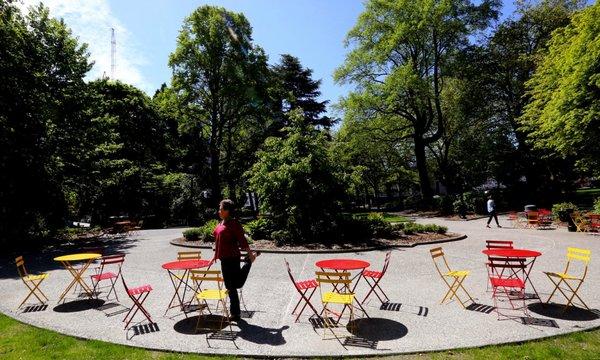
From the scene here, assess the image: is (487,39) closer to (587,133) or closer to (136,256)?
(587,133)

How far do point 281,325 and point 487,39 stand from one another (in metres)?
38.1

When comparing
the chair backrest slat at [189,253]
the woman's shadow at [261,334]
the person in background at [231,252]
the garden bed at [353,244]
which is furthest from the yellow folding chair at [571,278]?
the chair backrest slat at [189,253]

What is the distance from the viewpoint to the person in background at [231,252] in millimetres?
6953

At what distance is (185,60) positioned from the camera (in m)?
33.5

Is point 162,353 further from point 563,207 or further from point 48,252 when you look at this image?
point 563,207

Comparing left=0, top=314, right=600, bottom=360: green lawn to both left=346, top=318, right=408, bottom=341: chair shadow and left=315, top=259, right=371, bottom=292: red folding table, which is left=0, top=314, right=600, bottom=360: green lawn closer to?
left=346, top=318, right=408, bottom=341: chair shadow

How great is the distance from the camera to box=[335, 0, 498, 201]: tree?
32.1 metres

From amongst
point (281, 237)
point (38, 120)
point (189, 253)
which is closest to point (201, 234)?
point (281, 237)

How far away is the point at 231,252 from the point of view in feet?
22.8

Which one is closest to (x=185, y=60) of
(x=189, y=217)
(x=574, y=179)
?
(x=189, y=217)

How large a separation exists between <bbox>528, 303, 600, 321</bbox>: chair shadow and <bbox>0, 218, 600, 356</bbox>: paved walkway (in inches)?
0.6

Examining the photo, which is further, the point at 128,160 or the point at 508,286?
the point at 128,160

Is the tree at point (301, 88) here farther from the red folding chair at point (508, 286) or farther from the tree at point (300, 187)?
the red folding chair at point (508, 286)

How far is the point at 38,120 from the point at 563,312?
2048 cm
